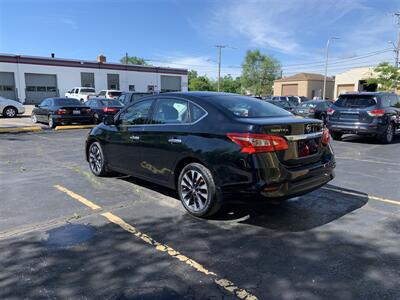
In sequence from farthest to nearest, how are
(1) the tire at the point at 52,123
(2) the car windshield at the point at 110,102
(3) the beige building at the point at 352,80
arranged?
(3) the beige building at the point at 352,80
(2) the car windshield at the point at 110,102
(1) the tire at the point at 52,123

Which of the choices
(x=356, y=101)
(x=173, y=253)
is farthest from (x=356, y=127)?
(x=173, y=253)

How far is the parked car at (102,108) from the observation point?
1788 centimetres

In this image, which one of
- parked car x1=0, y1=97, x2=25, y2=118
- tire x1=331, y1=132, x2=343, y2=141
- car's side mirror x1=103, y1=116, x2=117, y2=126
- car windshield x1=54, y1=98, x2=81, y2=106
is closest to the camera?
car's side mirror x1=103, y1=116, x2=117, y2=126

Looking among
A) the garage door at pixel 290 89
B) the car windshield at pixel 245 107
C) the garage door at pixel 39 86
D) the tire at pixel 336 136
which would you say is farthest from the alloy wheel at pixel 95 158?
the garage door at pixel 290 89

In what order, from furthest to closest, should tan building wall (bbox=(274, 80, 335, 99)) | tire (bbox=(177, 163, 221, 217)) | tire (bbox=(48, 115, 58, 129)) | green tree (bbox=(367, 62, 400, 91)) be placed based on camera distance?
tan building wall (bbox=(274, 80, 335, 99)) → green tree (bbox=(367, 62, 400, 91)) → tire (bbox=(48, 115, 58, 129)) → tire (bbox=(177, 163, 221, 217))

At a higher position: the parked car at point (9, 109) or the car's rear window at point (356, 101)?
the car's rear window at point (356, 101)

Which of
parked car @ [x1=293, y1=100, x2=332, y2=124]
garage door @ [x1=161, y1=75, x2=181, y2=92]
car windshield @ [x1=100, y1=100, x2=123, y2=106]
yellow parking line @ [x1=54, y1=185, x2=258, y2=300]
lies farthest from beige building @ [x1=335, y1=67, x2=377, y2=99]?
yellow parking line @ [x1=54, y1=185, x2=258, y2=300]

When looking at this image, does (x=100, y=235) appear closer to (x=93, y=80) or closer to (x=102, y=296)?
(x=102, y=296)

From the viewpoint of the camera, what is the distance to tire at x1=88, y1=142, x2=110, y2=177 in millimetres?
6738

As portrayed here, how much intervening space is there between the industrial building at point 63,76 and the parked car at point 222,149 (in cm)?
4152

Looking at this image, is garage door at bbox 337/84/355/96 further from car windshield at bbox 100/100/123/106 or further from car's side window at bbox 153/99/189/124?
car's side window at bbox 153/99/189/124

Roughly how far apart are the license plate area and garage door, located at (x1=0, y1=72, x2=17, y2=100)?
4404cm

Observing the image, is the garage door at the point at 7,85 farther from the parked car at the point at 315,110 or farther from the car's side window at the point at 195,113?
the car's side window at the point at 195,113

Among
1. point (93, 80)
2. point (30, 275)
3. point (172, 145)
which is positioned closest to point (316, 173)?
point (172, 145)
